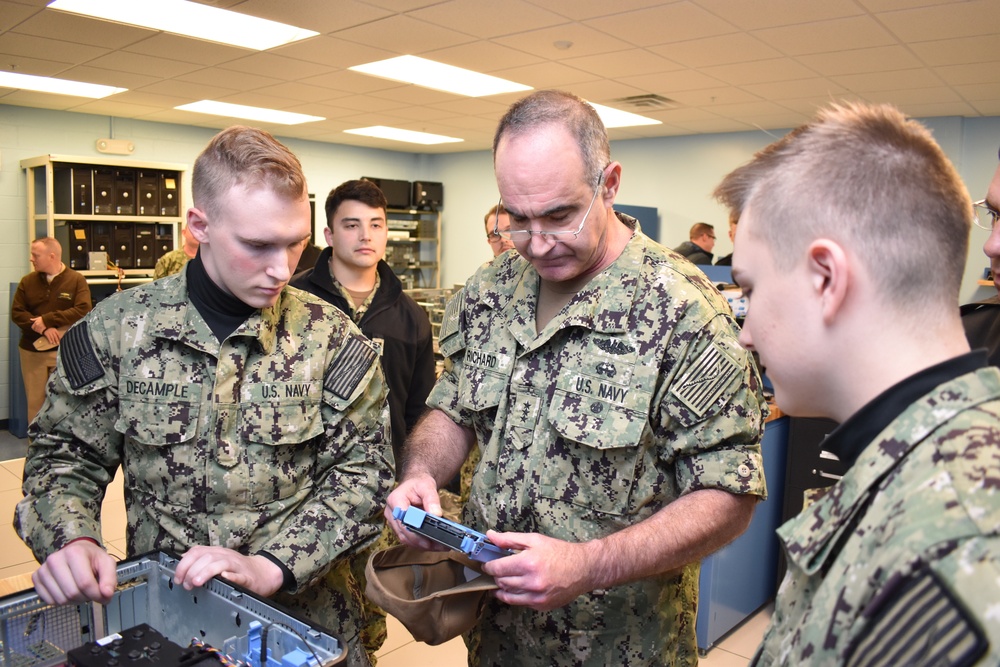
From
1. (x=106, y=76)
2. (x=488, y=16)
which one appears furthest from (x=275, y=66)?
(x=488, y=16)

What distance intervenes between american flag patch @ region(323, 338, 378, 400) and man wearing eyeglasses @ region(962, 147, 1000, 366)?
1245 millimetres

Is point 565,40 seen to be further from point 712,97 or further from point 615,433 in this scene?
point 615,433

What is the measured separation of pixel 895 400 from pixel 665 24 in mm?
4118

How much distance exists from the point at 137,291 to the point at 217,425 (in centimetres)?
33

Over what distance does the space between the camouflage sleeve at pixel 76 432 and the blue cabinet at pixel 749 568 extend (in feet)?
7.88

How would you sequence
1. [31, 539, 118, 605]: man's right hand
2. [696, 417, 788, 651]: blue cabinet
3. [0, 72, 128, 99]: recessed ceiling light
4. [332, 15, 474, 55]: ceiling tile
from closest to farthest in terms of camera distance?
[31, 539, 118, 605]: man's right hand
[696, 417, 788, 651]: blue cabinet
[332, 15, 474, 55]: ceiling tile
[0, 72, 128, 99]: recessed ceiling light

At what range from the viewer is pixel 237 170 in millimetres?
1348

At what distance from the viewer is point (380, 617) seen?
2.22m

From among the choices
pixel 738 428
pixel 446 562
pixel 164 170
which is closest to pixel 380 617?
pixel 446 562

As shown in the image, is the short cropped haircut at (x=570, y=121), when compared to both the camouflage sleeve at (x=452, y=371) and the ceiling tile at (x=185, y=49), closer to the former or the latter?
the camouflage sleeve at (x=452, y=371)

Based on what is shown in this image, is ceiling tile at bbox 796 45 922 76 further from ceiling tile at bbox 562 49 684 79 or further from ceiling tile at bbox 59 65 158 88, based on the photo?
ceiling tile at bbox 59 65 158 88

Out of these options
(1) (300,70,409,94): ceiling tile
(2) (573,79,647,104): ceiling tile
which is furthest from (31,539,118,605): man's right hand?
(2) (573,79,647,104): ceiling tile

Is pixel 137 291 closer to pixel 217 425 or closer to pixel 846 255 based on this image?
pixel 217 425

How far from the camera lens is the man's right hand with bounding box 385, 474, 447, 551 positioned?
1.27 meters
